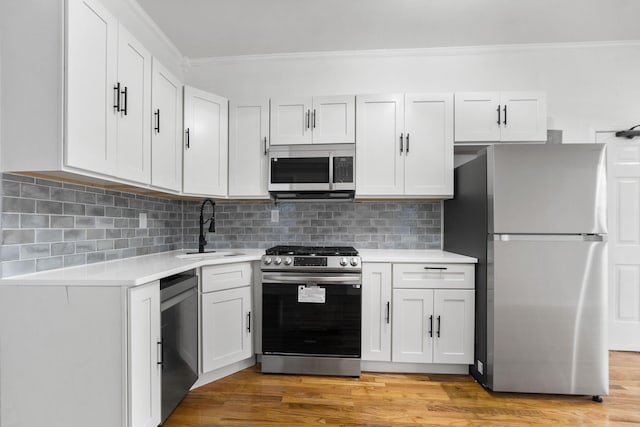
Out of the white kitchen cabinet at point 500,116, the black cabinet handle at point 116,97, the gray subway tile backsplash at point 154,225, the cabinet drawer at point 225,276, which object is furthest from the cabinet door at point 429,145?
the black cabinet handle at point 116,97

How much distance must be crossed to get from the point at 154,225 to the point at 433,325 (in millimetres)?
2480

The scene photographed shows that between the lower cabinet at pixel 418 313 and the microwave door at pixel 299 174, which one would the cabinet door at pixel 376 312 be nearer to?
the lower cabinet at pixel 418 313

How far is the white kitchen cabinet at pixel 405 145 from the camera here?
266 cm

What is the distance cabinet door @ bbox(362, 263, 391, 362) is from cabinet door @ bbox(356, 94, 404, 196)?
71 centimetres

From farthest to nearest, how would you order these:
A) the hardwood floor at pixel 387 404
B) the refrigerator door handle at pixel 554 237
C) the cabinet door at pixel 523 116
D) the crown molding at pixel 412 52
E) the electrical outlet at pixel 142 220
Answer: the crown molding at pixel 412 52, the cabinet door at pixel 523 116, the electrical outlet at pixel 142 220, the refrigerator door handle at pixel 554 237, the hardwood floor at pixel 387 404

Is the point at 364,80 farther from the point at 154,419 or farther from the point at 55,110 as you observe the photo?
the point at 154,419

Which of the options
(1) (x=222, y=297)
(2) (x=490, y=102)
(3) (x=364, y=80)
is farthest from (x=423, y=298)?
(3) (x=364, y=80)

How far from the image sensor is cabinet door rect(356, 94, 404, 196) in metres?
2.68

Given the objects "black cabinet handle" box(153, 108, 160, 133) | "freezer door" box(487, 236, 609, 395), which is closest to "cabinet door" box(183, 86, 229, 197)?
"black cabinet handle" box(153, 108, 160, 133)

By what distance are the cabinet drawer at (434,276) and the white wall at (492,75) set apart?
1746 mm

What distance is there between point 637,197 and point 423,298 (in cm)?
232

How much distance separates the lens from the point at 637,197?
2828mm

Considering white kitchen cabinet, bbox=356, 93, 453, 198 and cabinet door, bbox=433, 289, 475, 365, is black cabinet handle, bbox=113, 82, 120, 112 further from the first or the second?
cabinet door, bbox=433, 289, 475, 365

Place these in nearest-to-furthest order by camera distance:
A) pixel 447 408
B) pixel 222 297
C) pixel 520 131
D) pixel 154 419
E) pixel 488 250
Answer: pixel 154 419 < pixel 447 408 < pixel 488 250 < pixel 222 297 < pixel 520 131
